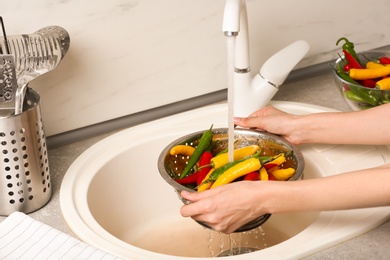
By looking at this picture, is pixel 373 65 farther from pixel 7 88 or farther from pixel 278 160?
pixel 7 88

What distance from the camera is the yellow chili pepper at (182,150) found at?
1440mm

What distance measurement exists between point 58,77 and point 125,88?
0.18 meters

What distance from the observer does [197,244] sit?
5.17ft

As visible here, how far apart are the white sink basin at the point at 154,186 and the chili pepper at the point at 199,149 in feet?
0.50

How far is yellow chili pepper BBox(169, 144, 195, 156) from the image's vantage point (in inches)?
56.7

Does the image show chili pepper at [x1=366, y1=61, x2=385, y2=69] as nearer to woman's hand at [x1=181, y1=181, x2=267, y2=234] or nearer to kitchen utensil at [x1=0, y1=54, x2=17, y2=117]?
woman's hand at [x1=181, y1=181, x2=267, y2=234]

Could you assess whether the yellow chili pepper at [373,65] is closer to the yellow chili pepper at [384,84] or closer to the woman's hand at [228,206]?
the yellow chili pepper at [384,84]

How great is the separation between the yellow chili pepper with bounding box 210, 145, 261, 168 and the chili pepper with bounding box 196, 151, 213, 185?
0.02m

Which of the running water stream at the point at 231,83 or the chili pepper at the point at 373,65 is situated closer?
the running water stream at the point at 231,83

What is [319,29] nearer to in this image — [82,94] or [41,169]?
[82,94]

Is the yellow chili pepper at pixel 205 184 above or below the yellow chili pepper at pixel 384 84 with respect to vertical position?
below

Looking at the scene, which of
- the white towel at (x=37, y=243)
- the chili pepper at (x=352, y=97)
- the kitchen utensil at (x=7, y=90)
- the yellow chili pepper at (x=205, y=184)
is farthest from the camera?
the chili pepper at (x=352, y=97)

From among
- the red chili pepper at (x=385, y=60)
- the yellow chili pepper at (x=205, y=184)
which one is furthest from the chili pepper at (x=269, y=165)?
the red chili pepper at (x=385, y=60)

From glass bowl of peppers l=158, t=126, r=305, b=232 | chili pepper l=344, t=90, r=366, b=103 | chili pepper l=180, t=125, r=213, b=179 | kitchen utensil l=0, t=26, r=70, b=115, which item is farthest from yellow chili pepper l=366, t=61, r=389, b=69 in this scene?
kitchen utensil l=0, t=26, r=70, b=115
